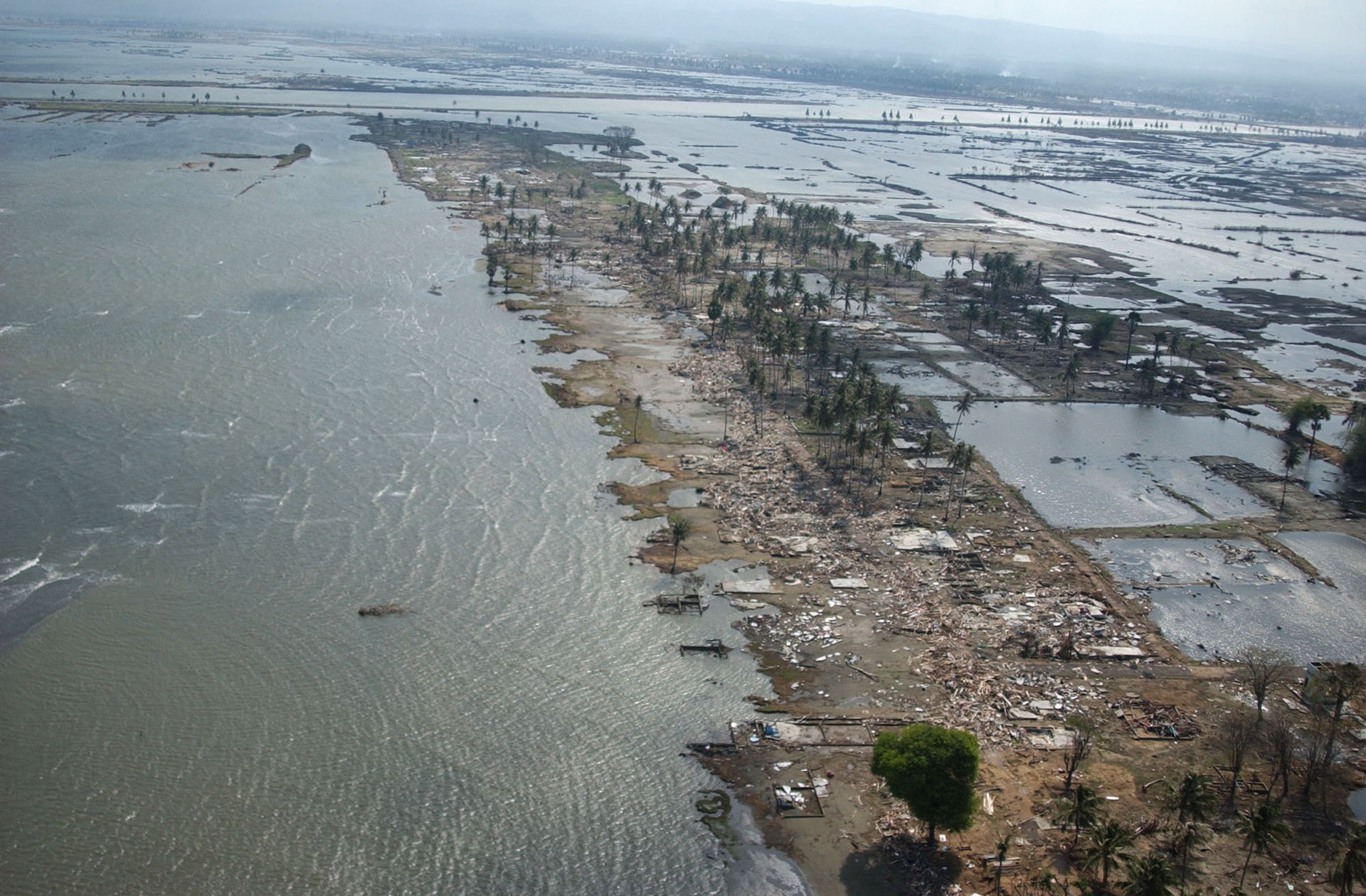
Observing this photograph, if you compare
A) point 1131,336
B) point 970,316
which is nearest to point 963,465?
point 970,316

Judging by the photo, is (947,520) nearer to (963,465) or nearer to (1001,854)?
(963,465)

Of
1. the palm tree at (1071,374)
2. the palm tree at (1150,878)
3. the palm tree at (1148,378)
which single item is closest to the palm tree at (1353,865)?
the palm tree at (1150,878)

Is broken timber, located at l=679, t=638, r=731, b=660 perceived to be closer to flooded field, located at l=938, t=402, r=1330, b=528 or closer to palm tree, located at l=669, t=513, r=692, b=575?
palm tree, located at l=669, t=513, r=692, b=575

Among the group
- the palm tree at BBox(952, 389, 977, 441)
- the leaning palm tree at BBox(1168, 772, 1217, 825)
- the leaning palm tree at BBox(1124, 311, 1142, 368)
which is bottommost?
the leaning palm tree at BBox(1168, 772, 1217, 825)

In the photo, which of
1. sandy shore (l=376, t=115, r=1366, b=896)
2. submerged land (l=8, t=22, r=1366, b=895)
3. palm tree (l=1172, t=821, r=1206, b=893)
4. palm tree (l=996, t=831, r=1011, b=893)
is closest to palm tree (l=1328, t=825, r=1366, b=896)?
sandy shore (l=376, t=115, r=1366, b=896)

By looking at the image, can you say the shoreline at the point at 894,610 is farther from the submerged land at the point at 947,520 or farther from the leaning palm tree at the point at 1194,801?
the leaning palm tree at the point at 1194,801

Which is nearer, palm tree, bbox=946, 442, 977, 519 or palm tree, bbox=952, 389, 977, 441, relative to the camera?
palm tree, bbox=946, 442, 977, 519
